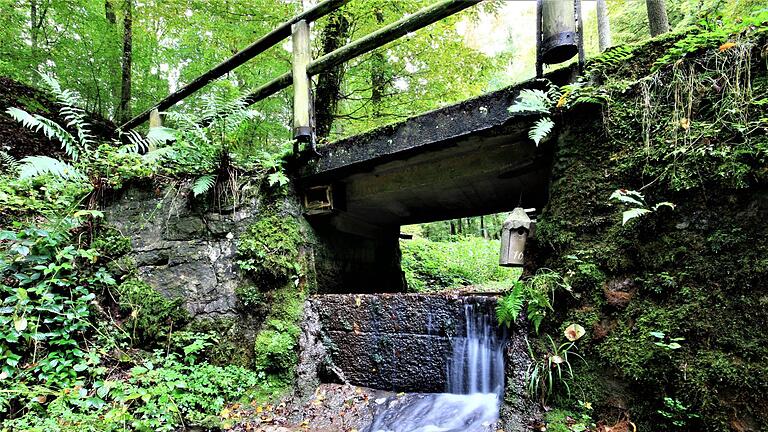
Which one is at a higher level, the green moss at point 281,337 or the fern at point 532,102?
the fern at point 532,102

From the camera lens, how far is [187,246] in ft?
12.6

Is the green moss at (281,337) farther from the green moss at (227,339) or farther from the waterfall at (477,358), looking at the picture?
the waterfall at (477,358)

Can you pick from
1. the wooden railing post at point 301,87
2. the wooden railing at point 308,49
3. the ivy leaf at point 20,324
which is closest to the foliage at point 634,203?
the wooden railing at point 308,49

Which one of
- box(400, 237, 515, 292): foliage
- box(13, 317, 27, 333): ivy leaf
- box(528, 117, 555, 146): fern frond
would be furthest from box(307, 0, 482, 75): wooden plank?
box(400, 237, 515, 292): foliage

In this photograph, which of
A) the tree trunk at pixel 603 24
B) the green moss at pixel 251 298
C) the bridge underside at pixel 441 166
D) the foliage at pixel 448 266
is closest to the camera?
the bridge underside at pixel 441 166

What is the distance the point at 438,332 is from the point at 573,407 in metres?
1.13

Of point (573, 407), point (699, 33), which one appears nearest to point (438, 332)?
point (573, 407)

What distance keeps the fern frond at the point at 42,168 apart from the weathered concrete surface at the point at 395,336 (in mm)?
2871

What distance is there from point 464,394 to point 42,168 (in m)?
4.31

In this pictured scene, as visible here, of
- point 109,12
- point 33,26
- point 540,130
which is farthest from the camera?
point 109,12

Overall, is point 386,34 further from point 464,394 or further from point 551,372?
point 464,394

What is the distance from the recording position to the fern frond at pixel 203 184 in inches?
138

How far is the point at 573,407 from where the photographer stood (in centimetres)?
224

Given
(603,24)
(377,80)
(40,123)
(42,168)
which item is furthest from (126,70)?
(603,24)
